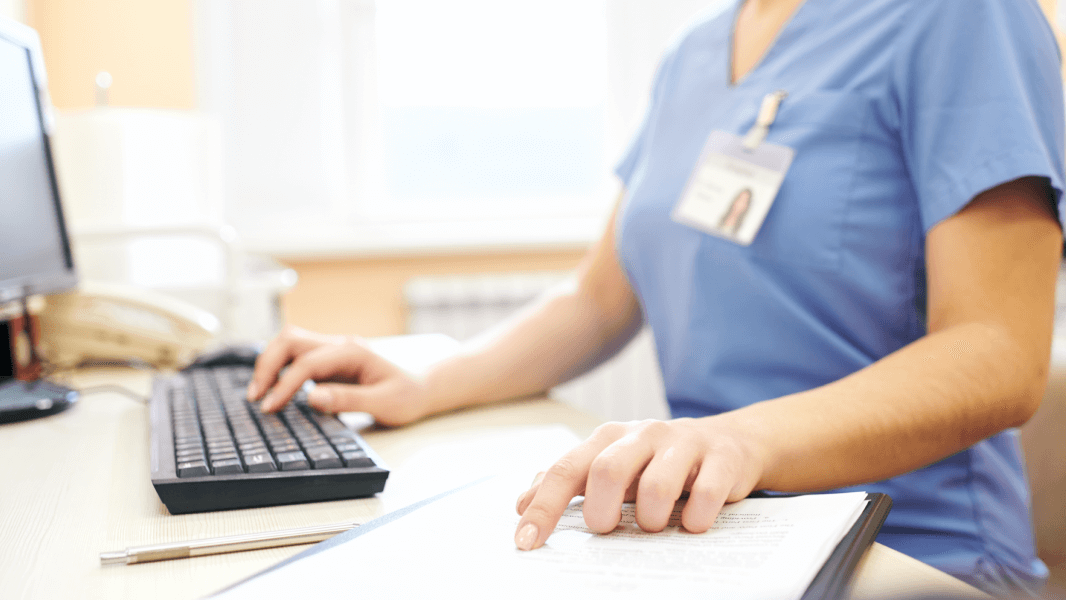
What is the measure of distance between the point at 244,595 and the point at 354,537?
2.9 inches

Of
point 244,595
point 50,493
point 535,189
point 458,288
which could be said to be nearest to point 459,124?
point 535,189

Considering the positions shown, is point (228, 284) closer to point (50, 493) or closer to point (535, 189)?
point (50, 493)

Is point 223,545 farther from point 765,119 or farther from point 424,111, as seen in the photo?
point 424,111

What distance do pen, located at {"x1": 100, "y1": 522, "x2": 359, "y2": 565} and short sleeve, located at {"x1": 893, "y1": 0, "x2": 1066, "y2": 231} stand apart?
536 millimetres

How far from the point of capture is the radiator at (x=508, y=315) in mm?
2203

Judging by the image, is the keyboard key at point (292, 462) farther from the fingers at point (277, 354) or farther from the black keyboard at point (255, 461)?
the fingers at point (277, 354)

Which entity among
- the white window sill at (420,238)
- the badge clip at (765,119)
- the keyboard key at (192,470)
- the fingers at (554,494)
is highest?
the badge clip at (765,119)

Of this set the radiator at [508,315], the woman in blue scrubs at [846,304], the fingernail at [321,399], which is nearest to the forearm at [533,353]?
the woman in blue scrubs at [846,304]

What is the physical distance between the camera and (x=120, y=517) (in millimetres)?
488

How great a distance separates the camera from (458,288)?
2221 mm

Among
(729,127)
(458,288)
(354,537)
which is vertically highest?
(729,127)

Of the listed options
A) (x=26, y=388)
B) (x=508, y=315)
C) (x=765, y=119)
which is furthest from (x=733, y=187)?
(x=508, y=315)

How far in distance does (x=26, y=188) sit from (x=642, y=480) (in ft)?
2.75

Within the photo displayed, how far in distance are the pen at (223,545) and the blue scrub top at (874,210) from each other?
463 millimetres
